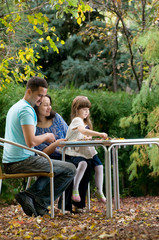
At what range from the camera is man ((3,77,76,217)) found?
3469 millimetres

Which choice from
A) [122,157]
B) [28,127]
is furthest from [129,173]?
[28,127]

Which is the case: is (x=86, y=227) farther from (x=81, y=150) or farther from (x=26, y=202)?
(x=81, y=150)

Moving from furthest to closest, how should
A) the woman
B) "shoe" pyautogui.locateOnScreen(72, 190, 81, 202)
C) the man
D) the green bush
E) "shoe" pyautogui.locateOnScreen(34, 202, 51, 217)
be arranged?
the green bush → the woman → "shoe" pyautogui.locateOnScreen(72, 190, 81, 202) → "shoe" pyautogui.locateOnScreen(34, 202, 51, 217) → the man

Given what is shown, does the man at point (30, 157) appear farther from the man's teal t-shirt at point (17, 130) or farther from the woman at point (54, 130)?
the woman at point (54, 130)

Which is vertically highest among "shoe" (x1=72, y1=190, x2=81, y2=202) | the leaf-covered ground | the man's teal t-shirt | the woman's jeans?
the man's teal t-shirt

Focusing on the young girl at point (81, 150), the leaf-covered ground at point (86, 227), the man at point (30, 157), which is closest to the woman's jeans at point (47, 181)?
the man at point (30, 157)

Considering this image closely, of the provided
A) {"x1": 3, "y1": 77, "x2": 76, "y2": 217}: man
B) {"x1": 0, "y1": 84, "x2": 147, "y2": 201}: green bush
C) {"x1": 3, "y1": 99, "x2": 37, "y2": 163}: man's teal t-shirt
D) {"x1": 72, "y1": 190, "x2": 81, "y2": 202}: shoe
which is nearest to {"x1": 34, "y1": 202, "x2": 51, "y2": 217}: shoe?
{"x1": 3, "y1": 77, "x2": 76, "y2": 217}: man

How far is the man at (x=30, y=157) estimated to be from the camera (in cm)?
347

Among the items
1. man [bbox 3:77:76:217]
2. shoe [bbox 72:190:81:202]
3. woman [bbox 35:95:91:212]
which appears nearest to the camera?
man [bbox 3:77:76:217]

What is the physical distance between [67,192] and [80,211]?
27 cm

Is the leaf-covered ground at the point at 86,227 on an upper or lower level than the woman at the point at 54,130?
lower

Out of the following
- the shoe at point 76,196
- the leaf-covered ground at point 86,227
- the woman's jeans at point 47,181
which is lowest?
the leaf-covered ground at point 86,227

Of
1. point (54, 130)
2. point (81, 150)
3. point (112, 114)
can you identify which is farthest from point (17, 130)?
point (112, 114)

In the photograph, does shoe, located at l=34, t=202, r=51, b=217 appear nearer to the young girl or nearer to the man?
the man
